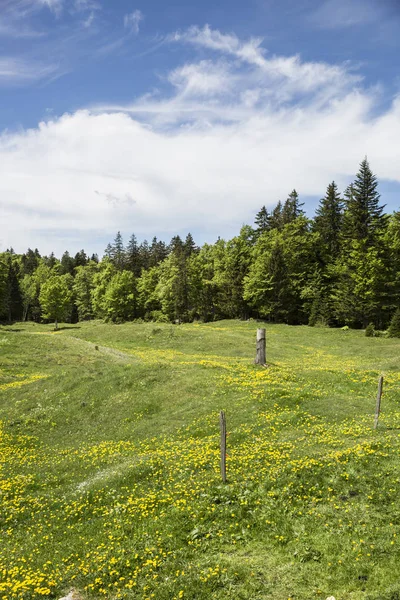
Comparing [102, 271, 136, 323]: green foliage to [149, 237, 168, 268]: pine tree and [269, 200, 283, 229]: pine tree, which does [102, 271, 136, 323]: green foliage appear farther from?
[269, 200, 283, 229]: pine tree

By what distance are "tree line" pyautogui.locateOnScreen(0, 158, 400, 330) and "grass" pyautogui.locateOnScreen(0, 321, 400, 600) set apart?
4147cm

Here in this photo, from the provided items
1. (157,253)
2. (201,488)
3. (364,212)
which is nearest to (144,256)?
(157,253)

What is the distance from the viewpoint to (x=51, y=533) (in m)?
12.1

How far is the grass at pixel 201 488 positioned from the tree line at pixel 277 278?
136 feet

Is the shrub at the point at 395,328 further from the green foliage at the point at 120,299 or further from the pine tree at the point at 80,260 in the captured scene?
the pine tree at the point at 80,260

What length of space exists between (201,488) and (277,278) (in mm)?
65447

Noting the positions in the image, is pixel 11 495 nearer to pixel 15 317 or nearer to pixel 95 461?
pixel 95 461

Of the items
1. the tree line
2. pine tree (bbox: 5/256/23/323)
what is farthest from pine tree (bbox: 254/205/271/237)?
pine tree (bbox: 5/256/23/323)

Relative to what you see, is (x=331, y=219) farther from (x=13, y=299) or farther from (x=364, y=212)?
(x=13, y=299)

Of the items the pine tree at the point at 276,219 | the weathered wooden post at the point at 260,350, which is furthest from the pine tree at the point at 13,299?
the weathered wooden post at the point at 260,350

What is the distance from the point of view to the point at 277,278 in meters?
75.4

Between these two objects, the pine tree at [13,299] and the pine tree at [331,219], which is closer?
the pine tree at [331,219]

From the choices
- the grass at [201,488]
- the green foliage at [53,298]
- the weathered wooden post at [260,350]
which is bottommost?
the grass at [201,488]

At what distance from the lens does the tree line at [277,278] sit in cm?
6519
